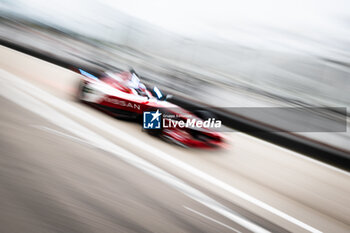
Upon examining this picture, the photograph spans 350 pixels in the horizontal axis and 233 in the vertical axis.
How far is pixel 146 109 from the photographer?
4.97 metres

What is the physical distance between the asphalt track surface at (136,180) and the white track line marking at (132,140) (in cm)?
2

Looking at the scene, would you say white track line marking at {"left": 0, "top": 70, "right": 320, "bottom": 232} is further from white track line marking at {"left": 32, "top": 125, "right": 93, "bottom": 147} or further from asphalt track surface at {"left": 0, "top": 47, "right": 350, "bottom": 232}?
white track line marking at {"left": 32, "top": 125, "right": 93, "bottom": 147}

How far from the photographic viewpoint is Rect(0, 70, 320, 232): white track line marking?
11.9 ft

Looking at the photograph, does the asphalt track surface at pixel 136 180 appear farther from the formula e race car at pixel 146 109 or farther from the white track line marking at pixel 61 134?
the formula e race car at pixel 146 109

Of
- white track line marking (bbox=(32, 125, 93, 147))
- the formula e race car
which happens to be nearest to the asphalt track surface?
white track line marking (bbox=(32, 125, 93, 147))

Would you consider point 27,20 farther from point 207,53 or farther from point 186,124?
point 186,124

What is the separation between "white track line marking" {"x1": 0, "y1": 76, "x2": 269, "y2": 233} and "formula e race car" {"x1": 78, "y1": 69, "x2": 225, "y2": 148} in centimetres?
72

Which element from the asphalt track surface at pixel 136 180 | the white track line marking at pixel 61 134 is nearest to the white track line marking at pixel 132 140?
the asphalt track surface at pixel 136 180

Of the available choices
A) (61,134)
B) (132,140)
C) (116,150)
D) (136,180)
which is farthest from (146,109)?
(136,180)

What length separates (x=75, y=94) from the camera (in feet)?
19.3

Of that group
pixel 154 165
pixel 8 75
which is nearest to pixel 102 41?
pixel 8 75

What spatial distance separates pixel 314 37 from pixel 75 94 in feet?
21.9

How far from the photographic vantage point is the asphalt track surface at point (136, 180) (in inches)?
106

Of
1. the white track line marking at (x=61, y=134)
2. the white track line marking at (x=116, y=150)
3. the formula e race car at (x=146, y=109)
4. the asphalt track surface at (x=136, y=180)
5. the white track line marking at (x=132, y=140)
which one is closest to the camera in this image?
the asphalt track surface at (x=136, y=180)
